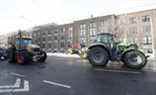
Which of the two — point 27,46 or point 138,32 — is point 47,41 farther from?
point 27,46

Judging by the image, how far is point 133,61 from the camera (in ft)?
31.6

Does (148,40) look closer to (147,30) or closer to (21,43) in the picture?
(147,30)

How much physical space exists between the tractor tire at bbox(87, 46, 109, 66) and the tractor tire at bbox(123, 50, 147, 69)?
47.1 inches

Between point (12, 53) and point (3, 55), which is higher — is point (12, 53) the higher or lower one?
the higher one

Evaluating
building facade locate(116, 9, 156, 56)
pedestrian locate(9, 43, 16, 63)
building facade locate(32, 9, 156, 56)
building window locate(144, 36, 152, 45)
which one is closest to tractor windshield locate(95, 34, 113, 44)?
pedestrian locate(9, 43, 16, 63)

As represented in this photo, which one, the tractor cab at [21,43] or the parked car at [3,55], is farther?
the parked car at [3,55]

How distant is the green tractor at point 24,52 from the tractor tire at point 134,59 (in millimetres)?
7290

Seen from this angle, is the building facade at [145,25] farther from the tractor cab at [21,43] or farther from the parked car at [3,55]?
the tractor cab at [21,43]

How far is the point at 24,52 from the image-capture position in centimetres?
1298

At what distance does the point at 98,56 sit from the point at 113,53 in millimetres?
969

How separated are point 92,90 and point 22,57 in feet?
29.6

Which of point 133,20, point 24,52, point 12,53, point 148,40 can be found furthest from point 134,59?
point 133,20

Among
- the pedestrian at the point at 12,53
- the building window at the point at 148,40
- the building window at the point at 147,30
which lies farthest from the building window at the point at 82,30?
the pedestrian at the point at 12,53

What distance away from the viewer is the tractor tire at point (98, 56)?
10.3m
